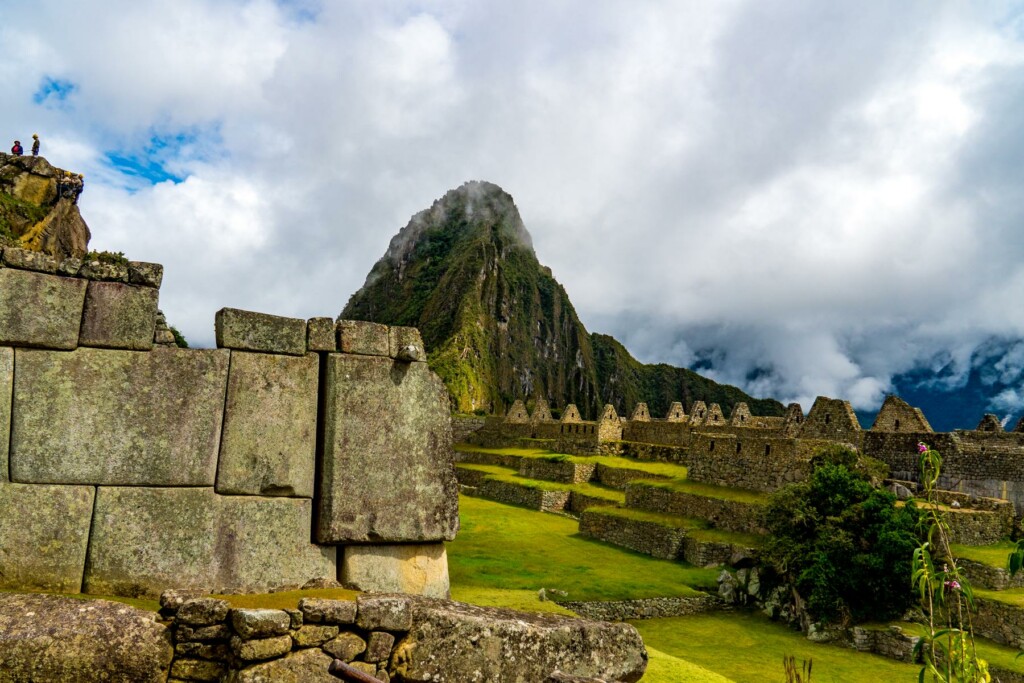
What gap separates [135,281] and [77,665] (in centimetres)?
290

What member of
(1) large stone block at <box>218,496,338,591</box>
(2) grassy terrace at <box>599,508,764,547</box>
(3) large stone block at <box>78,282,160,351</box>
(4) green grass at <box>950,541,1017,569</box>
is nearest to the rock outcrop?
(3) large stone block at <box>78,282,160,351</box>

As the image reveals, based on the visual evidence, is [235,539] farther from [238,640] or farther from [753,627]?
[753,627]

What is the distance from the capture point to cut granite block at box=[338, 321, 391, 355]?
6.28 metres

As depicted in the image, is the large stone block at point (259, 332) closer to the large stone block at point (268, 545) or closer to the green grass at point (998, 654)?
the large stone block at point (268, 545)

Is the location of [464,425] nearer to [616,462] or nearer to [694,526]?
[616,462]

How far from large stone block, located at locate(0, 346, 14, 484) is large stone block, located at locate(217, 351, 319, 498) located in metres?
1.53

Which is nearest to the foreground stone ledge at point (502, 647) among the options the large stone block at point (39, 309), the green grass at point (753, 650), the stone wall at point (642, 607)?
the large stone block at point (39, 309)

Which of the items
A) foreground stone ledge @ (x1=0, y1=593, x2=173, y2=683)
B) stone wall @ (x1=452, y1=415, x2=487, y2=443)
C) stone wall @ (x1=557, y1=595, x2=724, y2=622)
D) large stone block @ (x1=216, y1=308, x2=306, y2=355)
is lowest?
stone wall @ (x1=557, y1=595, x2=724, y2=622)

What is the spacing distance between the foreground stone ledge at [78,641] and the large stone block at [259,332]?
2.22 metres

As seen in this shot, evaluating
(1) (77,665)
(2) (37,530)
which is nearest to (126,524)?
(2) (37,530)

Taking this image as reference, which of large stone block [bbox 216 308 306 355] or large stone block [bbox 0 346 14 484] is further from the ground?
large stone block [bbox 216 308 306 355]

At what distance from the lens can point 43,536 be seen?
17.1 ft

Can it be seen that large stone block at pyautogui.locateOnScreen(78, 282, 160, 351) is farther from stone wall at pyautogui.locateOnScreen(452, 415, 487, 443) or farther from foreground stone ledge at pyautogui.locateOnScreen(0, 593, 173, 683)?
stone wall at pyautogui.locateOnScreen(452, 415, 487, 443)

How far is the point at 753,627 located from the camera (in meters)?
16.5
